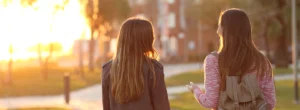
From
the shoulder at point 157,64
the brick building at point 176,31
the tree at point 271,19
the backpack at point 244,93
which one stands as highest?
the shoulder at point 157,64

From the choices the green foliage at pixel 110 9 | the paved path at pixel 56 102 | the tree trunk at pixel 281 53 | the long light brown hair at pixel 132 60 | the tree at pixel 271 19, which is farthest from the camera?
the green foliage at pixel 110 9

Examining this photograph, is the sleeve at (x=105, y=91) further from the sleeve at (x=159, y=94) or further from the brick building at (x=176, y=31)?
the brick building at (x=176, y=31)

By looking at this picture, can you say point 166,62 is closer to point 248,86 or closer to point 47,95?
point 47,95

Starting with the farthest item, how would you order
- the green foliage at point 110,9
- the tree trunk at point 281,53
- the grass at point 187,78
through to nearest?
the green foliage at point 110,9 < the tree trunk at point 281,53 < the grass at point 187,78

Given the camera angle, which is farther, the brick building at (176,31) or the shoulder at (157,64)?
the brick building at (176,31)

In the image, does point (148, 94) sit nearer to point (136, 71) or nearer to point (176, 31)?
point (136, 71)

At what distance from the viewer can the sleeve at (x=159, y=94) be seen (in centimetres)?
496

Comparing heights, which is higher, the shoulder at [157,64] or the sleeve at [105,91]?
the shoulder at [157,64]

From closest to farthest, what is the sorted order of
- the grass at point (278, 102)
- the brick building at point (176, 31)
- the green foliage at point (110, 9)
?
the grass at point (278, 102) < the green foliage at point (110, 9) < the brick building at point (176, 31)

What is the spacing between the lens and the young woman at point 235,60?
4.96 m

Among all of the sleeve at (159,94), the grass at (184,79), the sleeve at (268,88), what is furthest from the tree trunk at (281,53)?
the sleeve at (159,94)

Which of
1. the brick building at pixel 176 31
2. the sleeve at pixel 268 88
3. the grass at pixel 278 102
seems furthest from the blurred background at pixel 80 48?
the sleeve at pixel 268 88

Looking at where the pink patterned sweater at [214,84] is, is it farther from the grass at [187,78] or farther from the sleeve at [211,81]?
the grass at [187,78]

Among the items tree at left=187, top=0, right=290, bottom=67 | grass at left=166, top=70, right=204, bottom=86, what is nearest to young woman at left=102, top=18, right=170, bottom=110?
grass at left=166, top=70, right=204, bottom=86
